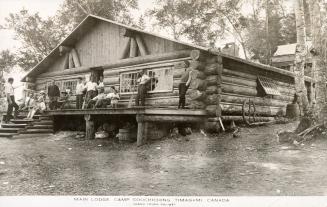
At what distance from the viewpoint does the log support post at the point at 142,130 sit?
8.84 meters

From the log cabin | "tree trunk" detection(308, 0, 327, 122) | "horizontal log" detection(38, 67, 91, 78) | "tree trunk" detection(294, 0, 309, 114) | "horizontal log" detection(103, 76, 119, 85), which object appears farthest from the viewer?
"horizontal log" detection(38, 67, 91, 78)

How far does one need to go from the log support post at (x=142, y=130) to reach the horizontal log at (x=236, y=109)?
189cm

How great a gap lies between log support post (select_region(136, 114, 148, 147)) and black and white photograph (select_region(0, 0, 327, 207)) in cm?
4

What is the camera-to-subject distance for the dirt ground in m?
5.15

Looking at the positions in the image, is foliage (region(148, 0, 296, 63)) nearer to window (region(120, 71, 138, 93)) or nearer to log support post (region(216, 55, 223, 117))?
window (region(120, 71, 138, 93))

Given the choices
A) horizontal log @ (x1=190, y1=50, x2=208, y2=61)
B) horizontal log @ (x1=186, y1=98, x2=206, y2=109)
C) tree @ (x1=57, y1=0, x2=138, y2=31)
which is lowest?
horizontal log @ (x1=186, y1=98, x2=206, y2=109)

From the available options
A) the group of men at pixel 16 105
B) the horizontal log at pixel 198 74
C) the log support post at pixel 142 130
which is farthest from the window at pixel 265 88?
the group of men at pixel 16 105

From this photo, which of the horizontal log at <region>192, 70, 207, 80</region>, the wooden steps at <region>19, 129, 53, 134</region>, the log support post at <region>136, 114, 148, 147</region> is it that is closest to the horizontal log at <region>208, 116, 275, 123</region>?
the horizontal log at <region>192, 70, 207, 80</region>

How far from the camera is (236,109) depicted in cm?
1076

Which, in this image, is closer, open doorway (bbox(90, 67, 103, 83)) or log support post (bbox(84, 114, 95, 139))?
log support post (bbox(84, 114, 95, 139))

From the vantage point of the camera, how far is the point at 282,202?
4.88m

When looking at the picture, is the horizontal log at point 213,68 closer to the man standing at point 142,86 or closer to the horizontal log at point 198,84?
the horizontal log at point 198,84

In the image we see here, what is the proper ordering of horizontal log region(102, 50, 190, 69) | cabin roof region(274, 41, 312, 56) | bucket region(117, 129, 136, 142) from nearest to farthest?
1. bucket region(117, 129, 136, 142)
2. horizontal log region(102, 50, 190, 69)
3. cabin roof region(274, 41, 312, 56)

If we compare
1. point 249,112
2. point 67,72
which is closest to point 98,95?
point 67,72
